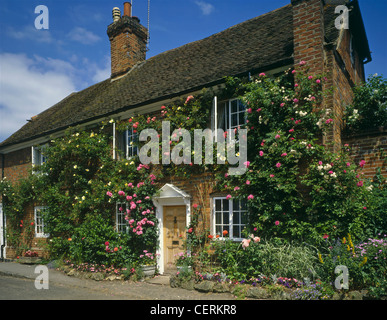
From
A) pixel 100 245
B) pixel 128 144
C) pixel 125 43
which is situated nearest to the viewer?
pixel 100 245

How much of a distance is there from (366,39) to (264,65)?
6.21 m

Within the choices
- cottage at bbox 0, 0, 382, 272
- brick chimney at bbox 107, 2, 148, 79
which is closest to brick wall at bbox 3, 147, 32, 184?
Result: cottage at bbox 0, 0, 382, 272

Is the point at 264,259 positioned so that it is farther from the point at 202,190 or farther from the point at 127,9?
the point at 127,9

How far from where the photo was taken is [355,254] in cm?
652

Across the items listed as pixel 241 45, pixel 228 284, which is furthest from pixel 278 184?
pixel 241 45

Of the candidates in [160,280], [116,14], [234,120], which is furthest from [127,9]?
[160,280]

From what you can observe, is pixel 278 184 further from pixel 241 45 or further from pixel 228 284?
pixel 241 45

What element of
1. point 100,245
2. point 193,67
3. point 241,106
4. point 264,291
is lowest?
point 264,291

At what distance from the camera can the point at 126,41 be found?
638 inches

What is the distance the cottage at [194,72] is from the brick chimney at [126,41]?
0.16 ft

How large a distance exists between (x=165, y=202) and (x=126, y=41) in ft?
31.7

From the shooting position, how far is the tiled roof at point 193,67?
955cm
